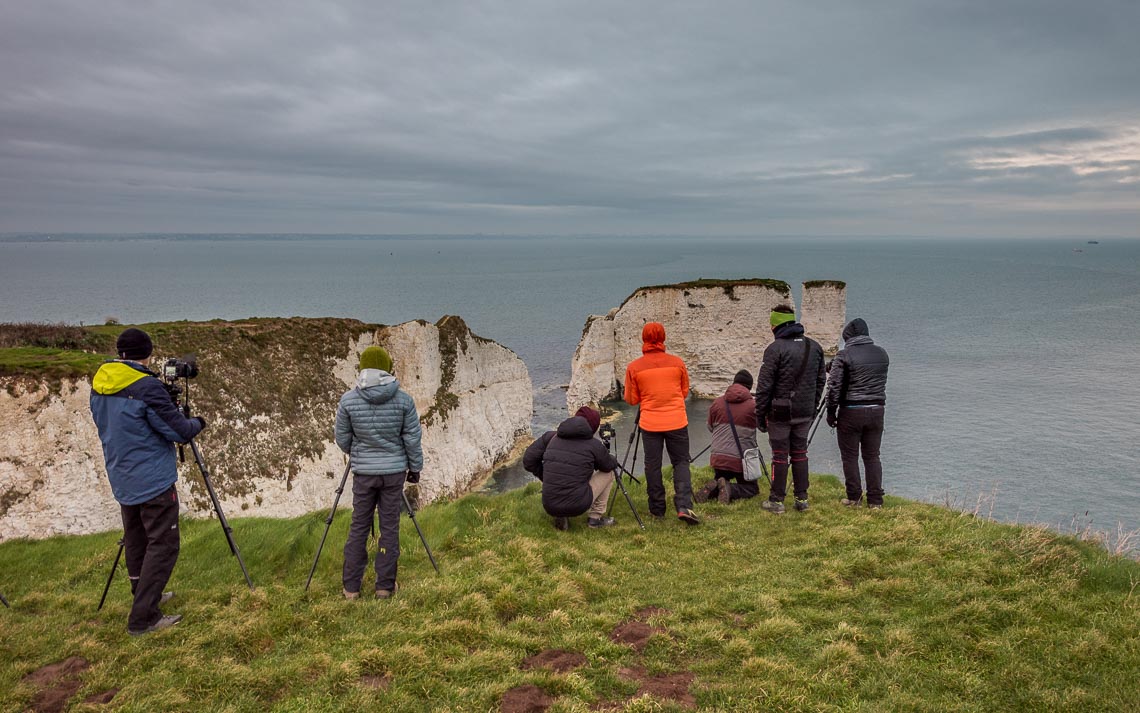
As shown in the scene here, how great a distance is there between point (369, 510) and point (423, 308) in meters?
72.7

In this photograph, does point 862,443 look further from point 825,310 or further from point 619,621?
point 825,310

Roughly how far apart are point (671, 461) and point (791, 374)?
2192 millimetres

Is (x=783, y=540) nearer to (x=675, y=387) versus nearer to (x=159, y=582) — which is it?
(x=675, y=387)

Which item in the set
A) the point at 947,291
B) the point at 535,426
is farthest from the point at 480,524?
the point at 947,291

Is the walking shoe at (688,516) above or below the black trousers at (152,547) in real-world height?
below

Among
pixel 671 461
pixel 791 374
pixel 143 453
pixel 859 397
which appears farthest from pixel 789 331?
pixel 143 453

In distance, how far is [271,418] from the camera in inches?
701

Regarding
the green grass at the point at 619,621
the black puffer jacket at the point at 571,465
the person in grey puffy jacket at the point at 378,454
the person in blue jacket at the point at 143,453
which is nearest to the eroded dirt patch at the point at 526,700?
the green grass at the point at 619,621

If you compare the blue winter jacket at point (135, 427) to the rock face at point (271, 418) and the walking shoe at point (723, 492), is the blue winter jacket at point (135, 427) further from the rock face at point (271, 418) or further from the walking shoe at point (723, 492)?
the rock face at point (271, 418)

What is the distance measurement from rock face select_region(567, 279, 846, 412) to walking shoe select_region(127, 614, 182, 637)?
30.3 metres

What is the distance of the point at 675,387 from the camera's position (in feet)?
27.3

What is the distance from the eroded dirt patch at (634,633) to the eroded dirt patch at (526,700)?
43.2 inches

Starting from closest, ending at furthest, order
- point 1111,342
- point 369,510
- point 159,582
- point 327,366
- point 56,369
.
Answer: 1. point 159,582
2. point 369,510
3. point 56,369
4. point 327,366
5. point 1111,342

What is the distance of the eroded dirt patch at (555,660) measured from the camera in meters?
5.12
